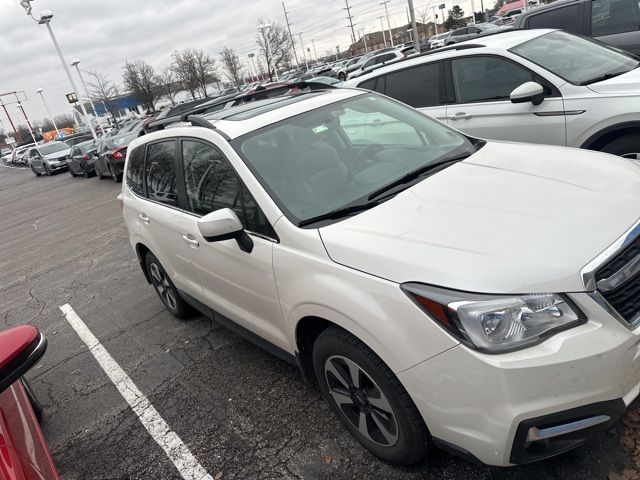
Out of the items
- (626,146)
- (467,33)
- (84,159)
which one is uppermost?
(467,33)

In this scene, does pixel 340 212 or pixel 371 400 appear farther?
pixel 340 212

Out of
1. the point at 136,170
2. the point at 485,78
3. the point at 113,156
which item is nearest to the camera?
the point at 136,170

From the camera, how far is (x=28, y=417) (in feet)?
7.77

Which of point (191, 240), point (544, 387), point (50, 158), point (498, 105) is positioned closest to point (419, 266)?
point (544, 387)

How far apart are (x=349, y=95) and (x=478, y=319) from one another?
2243 millimetres

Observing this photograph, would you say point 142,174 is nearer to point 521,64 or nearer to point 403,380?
point 403,380

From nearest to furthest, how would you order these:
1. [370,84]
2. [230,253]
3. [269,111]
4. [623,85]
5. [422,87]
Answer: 1. [230,253]
2. [269,111]
3. [623,85]
4. [422,87]
5. [370,84]

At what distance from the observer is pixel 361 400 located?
2.44 meters

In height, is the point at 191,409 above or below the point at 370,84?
below

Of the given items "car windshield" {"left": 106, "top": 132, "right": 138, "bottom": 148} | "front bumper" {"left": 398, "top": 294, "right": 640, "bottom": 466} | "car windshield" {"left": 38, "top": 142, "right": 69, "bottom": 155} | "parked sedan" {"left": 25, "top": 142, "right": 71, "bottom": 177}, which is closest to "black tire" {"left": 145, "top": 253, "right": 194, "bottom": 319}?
"front bumper" {"left": 398, "top": 294, "right": 640, "bottom": 466}

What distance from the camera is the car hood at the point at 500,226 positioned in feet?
6.24

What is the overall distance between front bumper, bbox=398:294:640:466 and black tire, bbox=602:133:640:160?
3.10 metres

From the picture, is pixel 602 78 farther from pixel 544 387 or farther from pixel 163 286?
pixel 163 286

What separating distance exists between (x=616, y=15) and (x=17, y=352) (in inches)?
361
